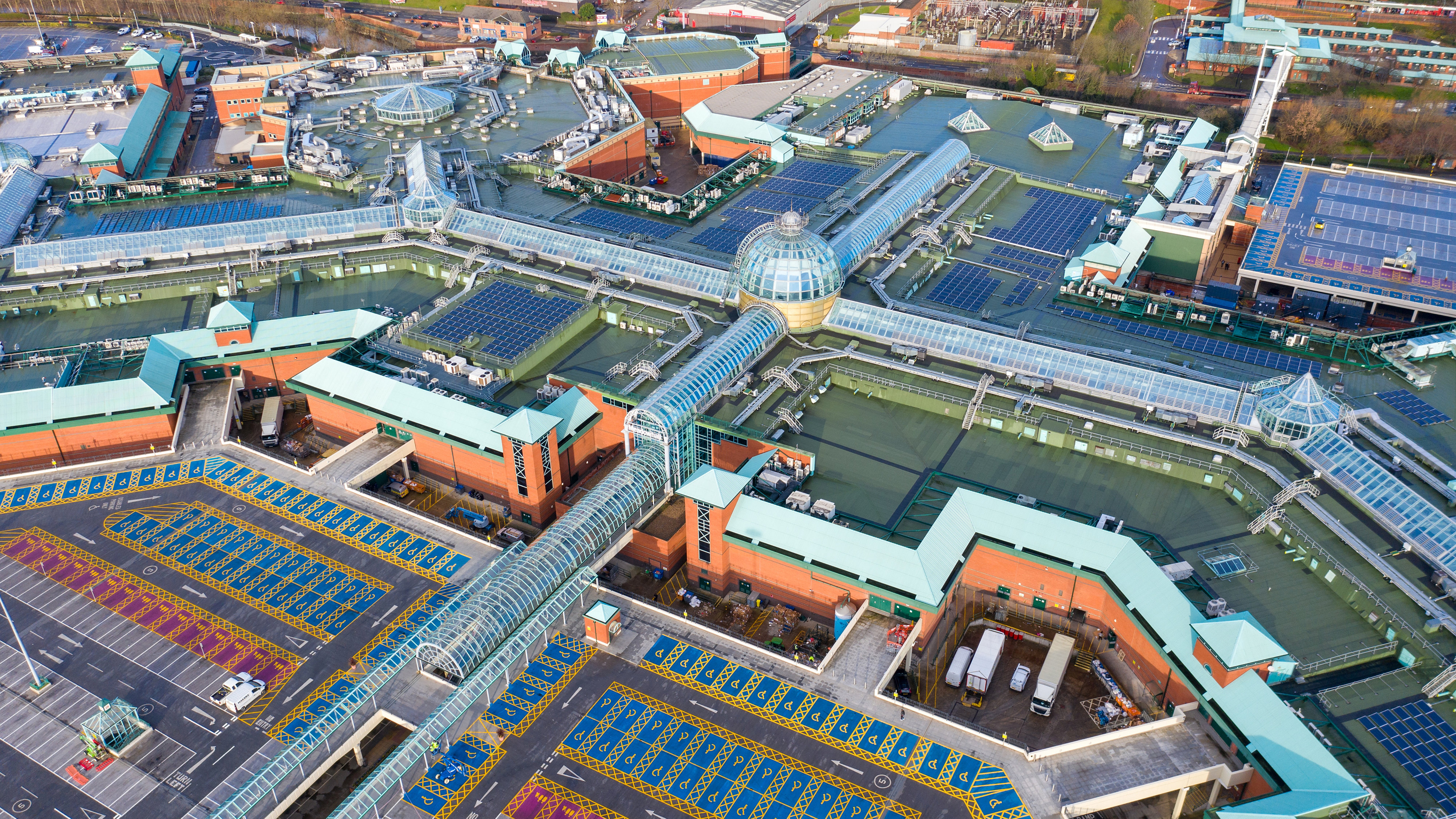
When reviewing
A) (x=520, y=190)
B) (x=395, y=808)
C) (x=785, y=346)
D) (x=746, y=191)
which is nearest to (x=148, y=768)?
(x=395, y=808)

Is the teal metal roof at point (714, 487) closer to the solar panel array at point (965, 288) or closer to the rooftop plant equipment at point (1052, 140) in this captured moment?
the solar panel array at point (965, 288)

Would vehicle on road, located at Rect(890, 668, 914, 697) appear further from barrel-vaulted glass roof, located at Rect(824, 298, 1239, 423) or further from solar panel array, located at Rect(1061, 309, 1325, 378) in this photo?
solar panel array, located at Rect(1061, 309, 1325, 378)

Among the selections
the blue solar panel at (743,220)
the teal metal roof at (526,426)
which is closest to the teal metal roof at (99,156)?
the blue solar panel at (743,220)

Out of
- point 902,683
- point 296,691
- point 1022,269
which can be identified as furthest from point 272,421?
point 1022,269

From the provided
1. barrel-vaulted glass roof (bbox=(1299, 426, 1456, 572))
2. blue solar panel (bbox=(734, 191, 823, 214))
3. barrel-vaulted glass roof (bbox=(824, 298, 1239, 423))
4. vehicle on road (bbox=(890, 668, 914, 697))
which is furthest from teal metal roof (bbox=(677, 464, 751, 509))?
blue solar panel (bbox=(734, 191, 823, 214))

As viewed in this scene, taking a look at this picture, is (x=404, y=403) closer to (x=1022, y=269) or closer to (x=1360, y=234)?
(x=1022, y=269)

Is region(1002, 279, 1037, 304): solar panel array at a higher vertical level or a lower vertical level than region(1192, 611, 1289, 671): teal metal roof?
higher
